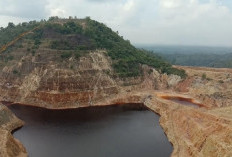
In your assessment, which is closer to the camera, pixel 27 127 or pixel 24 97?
pixel 27 127

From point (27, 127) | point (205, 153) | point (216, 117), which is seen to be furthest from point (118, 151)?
point (27, 127)

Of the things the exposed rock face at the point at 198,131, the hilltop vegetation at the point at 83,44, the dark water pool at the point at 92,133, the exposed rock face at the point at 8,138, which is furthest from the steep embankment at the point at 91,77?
the exposed rock face at the point at 8,138

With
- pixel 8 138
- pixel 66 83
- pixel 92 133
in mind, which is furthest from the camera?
pixel 66 83

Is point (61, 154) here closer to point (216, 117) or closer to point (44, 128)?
point (44, 128)

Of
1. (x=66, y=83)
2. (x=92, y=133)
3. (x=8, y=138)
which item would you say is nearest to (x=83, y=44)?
(x=66, y=83)

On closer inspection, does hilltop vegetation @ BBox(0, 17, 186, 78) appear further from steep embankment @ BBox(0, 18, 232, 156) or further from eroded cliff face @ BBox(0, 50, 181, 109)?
eroded cliff face @ BBox(0, 50, 181, 109)

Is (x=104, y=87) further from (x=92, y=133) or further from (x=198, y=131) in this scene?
(x=198, y=131)

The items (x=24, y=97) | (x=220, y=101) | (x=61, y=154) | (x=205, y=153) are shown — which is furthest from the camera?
(x=24, y=97)
